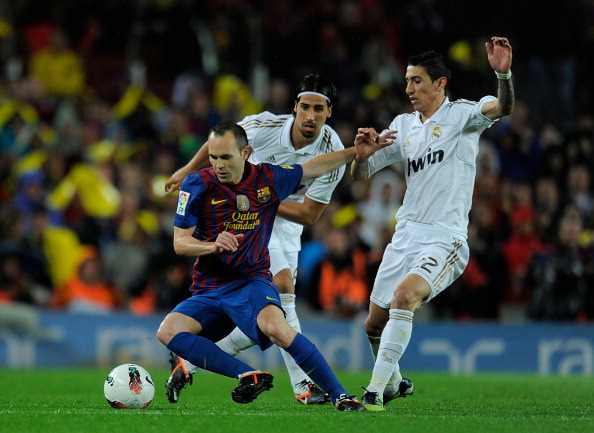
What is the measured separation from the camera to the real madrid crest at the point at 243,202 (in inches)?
285

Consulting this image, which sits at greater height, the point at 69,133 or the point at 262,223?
the point at 69,133

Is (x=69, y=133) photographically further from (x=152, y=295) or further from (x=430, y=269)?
(x=430, y=269)

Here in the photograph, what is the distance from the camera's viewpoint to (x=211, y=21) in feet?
58.1

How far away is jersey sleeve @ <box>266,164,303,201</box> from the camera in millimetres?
7438

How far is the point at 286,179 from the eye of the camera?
24.5 feet

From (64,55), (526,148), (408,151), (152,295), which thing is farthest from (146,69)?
(408,151)

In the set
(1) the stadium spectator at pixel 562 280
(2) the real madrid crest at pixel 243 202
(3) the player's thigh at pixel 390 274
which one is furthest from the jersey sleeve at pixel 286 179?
(1) the stadium spectator at pixel 562 280

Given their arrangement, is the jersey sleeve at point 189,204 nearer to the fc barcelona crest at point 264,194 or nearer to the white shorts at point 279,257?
the fc barcelona crest at point 264,194

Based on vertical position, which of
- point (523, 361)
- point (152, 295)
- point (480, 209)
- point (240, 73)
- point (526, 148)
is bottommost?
point (523, 361)

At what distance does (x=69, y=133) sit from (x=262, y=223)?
8.86m

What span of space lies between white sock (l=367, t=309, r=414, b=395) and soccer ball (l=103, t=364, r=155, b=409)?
1511mm

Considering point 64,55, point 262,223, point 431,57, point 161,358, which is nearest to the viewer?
point 262,223

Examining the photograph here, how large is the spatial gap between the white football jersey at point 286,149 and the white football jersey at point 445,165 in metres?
0.83

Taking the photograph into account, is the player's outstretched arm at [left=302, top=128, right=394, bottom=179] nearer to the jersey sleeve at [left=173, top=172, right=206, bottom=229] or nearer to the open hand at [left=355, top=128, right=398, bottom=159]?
the open hand at [left=355, top=128, right=398, bottom=159]
